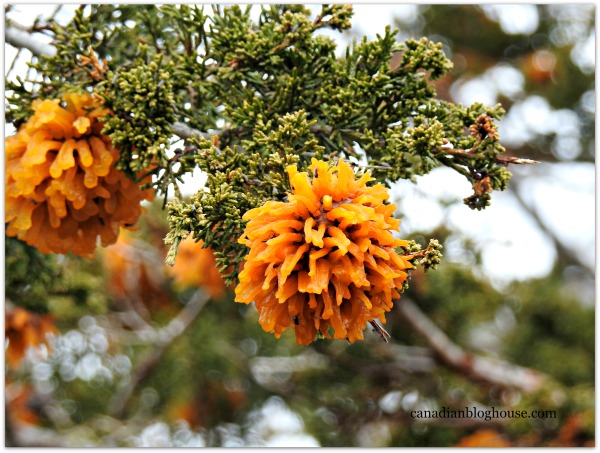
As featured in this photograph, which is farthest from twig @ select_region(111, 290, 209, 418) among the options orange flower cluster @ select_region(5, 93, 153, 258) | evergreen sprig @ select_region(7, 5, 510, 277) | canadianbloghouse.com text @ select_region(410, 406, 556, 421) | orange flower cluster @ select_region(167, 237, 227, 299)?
evergreen sprig @ select_region(7, 5, 510, 277)

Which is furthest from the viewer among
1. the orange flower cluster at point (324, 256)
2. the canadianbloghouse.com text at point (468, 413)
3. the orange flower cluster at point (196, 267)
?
the orange flower cluster at point (196, 267)

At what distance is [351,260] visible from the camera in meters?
1.83

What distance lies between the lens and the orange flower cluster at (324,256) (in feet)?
5.93

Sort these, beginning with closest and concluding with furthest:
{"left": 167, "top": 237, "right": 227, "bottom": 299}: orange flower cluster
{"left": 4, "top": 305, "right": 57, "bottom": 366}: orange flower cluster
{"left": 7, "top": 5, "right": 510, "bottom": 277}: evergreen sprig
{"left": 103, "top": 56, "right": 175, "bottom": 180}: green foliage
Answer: {"left": 7, "top": 5, "right": 510, "bottom": 277}: evergreen sprig < {"left": 103, "top": 56, "right": 175, "bottom": 180}: green foliage < {"left": 4, "top": 305, "right": 57, "bottom": 366}: orange flower cluster < {"left": 167, "top": 237, "right": 227, "bottom": 299}: orange flower cluster

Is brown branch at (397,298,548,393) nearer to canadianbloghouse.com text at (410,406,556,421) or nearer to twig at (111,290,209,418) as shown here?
canadianbloghouse.com text at (410,406,556,421)

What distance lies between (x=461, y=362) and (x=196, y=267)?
2181 millimetres

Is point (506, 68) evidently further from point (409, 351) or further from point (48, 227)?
point (48, 227)

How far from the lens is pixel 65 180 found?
248 cm

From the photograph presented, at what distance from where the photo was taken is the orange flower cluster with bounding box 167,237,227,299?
5207 mm

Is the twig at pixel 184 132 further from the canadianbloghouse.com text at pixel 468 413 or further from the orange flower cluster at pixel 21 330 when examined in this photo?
the canadianbloghouse.com text at pixel 468 413

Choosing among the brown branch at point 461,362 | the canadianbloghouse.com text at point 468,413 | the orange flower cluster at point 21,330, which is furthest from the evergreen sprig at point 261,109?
the canadianbloghouse.com text at point 468,413

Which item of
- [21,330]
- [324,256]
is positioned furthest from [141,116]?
[21,330]

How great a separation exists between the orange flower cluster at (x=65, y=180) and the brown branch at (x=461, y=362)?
121 inches

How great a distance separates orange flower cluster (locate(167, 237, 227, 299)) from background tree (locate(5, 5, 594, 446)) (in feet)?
0.08
